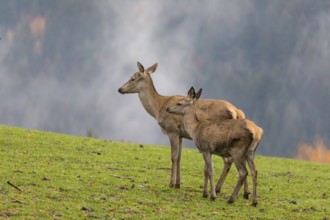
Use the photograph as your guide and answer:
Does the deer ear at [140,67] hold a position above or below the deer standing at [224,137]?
above

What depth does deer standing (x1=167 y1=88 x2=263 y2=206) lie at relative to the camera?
13594 mm

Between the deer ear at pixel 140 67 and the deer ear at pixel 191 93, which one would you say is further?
the deer ear at pixel 140 67

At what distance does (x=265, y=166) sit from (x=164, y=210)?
42.9ft

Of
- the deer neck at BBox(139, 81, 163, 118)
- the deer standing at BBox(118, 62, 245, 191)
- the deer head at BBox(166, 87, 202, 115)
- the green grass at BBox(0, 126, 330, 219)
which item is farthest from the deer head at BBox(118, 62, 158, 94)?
the green grass at BBox(0, 126, 330, 219)

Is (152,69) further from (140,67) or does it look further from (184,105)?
(184,105)

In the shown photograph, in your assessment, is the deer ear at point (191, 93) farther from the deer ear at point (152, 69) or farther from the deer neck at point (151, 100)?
the deer ear at point (152, 69)

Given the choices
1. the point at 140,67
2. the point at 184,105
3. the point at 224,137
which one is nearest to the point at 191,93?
the point at 184,105

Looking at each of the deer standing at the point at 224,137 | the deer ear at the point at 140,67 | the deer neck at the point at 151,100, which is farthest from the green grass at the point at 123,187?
the deer ear at the point at 140,67

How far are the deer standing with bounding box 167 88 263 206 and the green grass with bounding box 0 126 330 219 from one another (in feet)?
3.25

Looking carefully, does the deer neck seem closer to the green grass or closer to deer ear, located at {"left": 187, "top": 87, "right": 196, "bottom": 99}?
deer ear, located at {"left": 187, "top": 87, "right": 196, "bottom": 99}

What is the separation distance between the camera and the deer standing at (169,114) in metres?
15.3

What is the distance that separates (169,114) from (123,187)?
2351mm

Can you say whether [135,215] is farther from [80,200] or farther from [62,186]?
[62,186]

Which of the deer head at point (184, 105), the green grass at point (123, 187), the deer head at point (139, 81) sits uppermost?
the deer head at point (139, 81)
